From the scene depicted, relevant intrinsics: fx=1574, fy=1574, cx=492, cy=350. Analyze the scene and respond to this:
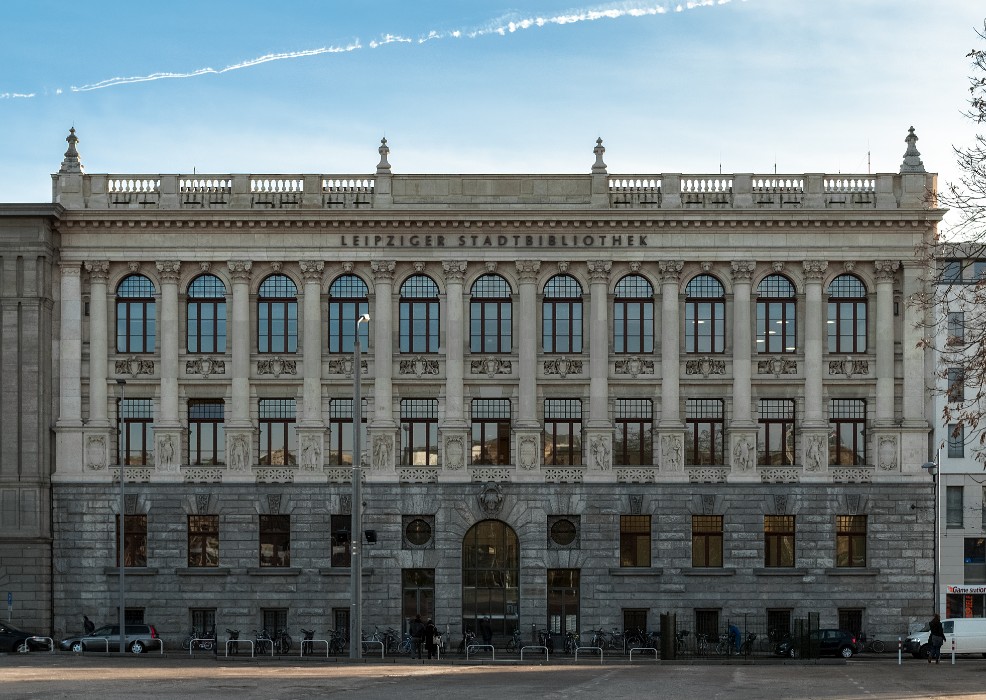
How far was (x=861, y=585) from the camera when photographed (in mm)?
70000

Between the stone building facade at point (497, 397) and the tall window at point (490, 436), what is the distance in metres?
0.13

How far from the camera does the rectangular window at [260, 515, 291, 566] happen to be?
2781 inches

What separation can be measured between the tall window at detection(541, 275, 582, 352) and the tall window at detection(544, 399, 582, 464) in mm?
2926

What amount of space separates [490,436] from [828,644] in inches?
685

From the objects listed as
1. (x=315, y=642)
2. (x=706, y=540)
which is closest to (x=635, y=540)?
(x=706, y=540)

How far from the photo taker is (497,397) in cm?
7138

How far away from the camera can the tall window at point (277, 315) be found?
71.7 metres

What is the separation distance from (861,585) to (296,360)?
27.2 metres

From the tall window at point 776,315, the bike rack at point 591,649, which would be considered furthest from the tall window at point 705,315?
the bike rack at point 591,649

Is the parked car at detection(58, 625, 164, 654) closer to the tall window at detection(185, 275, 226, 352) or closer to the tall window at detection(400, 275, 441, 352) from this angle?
the tall window at detection(185, 275, 226, 352)

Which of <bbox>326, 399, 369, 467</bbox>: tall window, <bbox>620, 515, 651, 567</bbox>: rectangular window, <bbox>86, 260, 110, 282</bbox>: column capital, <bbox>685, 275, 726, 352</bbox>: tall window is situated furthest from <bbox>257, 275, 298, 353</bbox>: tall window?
<bbox>685, 275, 726, 352</bbox>: tall window

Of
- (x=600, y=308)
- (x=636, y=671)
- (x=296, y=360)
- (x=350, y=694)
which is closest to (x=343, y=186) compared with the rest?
(x=296, y=360)

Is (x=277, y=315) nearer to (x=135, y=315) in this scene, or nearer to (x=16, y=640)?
(x=135, y=315)

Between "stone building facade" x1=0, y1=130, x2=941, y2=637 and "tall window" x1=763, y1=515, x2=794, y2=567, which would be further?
"tall window" x1=763, y1=515, x2=794, y2=567
